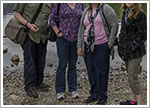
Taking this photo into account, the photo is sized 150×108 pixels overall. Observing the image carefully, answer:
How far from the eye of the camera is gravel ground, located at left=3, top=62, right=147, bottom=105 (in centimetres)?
401

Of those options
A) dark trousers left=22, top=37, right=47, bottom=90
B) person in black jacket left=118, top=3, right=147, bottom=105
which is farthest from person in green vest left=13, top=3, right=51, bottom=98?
person in black jacket left=118, top=3, right=147, bottom=105

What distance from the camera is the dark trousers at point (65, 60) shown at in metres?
3.72

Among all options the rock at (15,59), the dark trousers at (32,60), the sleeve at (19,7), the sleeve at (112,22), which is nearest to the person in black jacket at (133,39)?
the sleeve at (112,22)

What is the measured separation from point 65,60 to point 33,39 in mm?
603

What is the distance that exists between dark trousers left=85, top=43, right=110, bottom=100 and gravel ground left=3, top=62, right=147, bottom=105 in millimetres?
294

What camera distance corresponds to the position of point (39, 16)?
388 cm

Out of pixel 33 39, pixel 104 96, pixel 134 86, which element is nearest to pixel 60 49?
pixel 33 39

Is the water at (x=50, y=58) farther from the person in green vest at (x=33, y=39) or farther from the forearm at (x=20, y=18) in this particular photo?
the forearm at (x=20, y=18)

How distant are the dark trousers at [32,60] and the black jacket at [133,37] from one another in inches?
Answer: 55.0

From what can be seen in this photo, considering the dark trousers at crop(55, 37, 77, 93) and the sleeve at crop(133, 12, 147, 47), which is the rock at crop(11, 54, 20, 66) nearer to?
the dark trousers at crop(55, 37, 77, 93)

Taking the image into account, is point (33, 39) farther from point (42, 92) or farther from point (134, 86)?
point (134, 86)

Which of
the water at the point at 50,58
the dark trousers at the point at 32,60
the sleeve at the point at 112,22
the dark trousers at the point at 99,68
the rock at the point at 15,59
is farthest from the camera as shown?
the rock at the point at 15,59

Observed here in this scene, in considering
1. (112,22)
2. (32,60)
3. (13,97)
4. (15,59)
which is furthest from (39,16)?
(15,59)

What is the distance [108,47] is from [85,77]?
2212 mm
